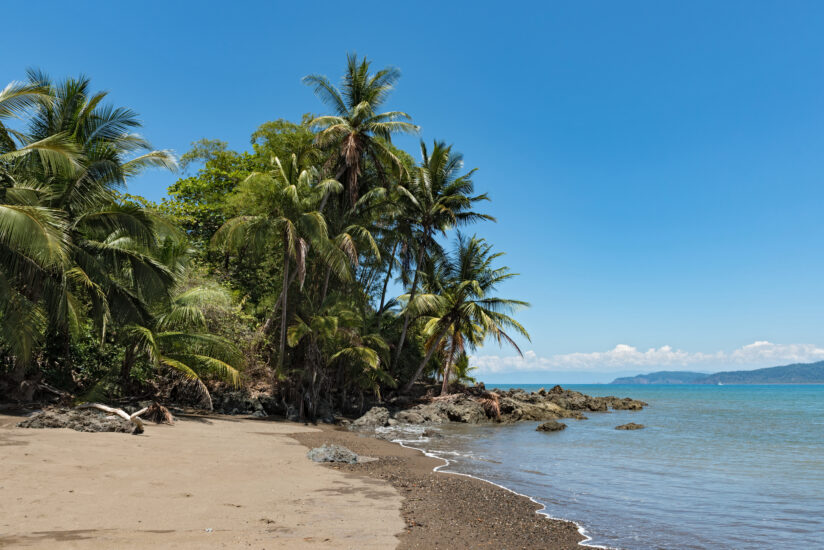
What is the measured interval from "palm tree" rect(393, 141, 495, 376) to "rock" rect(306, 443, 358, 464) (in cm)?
1411

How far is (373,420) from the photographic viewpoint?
18.8 m

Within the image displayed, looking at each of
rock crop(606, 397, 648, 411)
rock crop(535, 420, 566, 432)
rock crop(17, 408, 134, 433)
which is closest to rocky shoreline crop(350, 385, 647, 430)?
rock crop(535, 420, 566, 432)

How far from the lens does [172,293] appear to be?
15766 millimetres

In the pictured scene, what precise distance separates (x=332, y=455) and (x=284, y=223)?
1022cm

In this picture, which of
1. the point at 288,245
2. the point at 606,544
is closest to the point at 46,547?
the point at 606,544

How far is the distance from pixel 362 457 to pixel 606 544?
241 inches

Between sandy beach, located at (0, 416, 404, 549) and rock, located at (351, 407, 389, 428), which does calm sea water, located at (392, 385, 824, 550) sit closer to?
rock, located at (351, 407, 389, 428)

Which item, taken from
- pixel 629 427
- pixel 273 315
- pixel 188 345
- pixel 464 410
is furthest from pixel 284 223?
pixel 629 427

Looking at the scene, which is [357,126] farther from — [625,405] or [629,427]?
[625,405]

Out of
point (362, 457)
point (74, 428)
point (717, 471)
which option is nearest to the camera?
point (74, 428)

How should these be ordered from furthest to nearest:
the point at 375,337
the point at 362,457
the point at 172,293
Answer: the point at 375,337 → the point at 172,293 → the point at 362,457

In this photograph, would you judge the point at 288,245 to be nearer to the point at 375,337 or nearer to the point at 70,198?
the point at 375,337

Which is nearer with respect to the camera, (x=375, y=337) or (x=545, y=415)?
(x=375, y=337)

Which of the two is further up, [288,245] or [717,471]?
[288,245]
